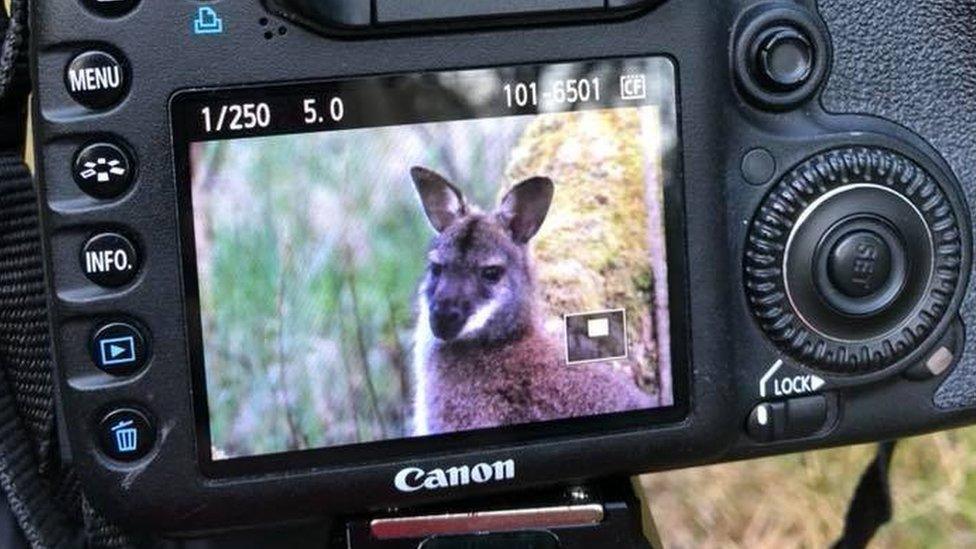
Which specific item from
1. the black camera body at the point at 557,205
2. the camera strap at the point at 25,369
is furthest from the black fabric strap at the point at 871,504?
the camera strap at the point at 25,369

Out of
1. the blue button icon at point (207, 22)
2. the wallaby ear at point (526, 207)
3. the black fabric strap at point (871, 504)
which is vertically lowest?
the black fabric strap at point (871, 504)

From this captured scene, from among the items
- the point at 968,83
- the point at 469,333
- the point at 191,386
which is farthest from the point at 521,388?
the point at 968,83

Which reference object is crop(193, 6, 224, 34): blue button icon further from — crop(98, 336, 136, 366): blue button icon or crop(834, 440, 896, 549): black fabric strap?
crop(834, 440, 896, 549): black fabric strap

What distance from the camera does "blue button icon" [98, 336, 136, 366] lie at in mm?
574

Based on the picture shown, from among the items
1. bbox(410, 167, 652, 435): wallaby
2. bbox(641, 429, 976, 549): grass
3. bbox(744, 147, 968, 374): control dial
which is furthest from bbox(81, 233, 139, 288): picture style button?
bbox(641, 429, 976, 549): grass

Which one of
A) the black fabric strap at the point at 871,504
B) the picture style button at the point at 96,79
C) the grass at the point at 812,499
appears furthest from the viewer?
the grass at the point at 812,499

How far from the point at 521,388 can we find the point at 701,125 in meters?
0.13

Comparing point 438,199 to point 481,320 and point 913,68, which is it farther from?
point 913,68

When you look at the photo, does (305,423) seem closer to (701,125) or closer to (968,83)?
(701,125)

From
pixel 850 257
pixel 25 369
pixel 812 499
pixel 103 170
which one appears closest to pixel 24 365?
pixel 25 369

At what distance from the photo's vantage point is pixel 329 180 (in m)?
0.58

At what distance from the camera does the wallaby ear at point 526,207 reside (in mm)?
595

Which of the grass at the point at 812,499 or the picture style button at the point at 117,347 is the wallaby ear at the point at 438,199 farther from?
the grass at the point at 812,499

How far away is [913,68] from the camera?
0.65 meters
